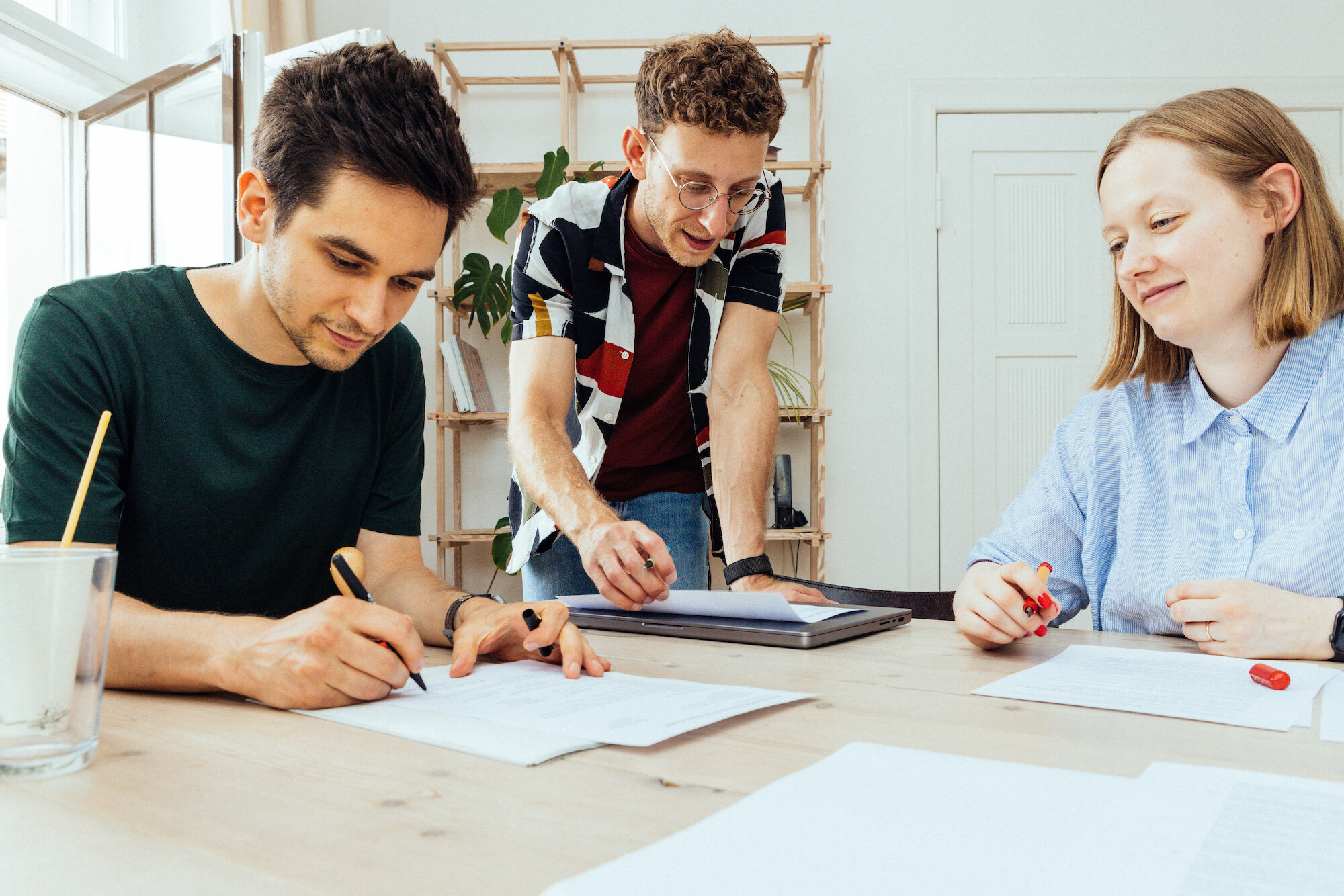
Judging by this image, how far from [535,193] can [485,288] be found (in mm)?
581

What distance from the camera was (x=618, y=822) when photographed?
0.48 metres

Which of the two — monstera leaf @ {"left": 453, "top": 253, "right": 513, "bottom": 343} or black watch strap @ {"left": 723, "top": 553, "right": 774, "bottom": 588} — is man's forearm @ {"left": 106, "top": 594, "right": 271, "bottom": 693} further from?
monstera leaf @ {"left": 453, "top": 253, "right": 513, "bottom": 343}

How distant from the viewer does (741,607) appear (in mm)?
1102

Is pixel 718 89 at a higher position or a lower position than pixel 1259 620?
higher

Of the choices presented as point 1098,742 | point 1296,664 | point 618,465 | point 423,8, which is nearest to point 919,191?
point 423,8

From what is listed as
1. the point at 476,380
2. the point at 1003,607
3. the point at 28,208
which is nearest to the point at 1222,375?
the point at 1003,607

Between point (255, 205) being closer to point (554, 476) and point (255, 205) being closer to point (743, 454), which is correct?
point (554, 476)

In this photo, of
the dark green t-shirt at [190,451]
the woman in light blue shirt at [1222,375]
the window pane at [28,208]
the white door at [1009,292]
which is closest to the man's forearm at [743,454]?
the woman in light blue shirt at [1222,375]

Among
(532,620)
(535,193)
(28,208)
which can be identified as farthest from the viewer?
(535,193)

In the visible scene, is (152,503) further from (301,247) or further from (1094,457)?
(1094,457)

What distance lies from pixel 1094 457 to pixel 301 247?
1.08 m

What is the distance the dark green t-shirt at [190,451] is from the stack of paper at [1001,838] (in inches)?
31.0

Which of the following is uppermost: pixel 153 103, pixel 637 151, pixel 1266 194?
pixel 153 103

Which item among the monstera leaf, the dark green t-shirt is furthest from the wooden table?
the monstera leaf
